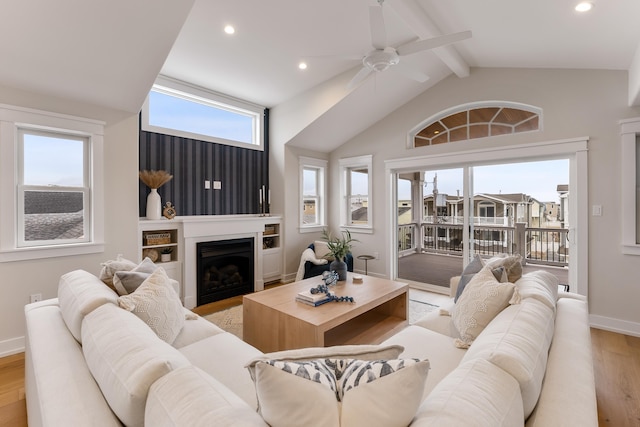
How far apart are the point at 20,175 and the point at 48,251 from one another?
29.1 inches

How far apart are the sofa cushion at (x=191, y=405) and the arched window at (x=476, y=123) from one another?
4.44 metres

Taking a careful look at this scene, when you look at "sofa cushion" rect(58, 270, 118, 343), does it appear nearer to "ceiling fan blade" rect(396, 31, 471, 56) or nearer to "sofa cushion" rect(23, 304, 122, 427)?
"sofa cushion" rect(23, 304, 122, 427)

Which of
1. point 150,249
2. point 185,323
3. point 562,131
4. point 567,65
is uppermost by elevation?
point 567,65

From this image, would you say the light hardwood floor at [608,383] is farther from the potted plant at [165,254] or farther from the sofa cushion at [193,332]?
the potted plant at [165,254]

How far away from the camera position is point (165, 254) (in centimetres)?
396

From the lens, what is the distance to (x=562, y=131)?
3.55 meters

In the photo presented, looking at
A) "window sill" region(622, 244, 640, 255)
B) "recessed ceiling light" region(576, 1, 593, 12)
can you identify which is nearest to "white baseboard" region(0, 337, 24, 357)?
"recessed ceiling light" region(576, 1, 593, 12)

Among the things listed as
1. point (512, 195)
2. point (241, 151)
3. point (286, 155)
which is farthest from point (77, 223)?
point (512, 195)

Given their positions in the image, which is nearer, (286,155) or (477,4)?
(477,4)

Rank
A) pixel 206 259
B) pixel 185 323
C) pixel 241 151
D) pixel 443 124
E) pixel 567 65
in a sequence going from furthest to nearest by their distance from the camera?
1. pixel 241 151
2. pixel 443 124
3. pixel 206 259
4. pixel 567 65
5. pixel 185 323

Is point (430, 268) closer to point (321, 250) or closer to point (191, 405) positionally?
point (321, 250)

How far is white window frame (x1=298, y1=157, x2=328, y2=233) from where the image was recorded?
5406 millimetres

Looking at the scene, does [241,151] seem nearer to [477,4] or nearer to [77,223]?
[77,223]

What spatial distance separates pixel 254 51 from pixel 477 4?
2350 mm
